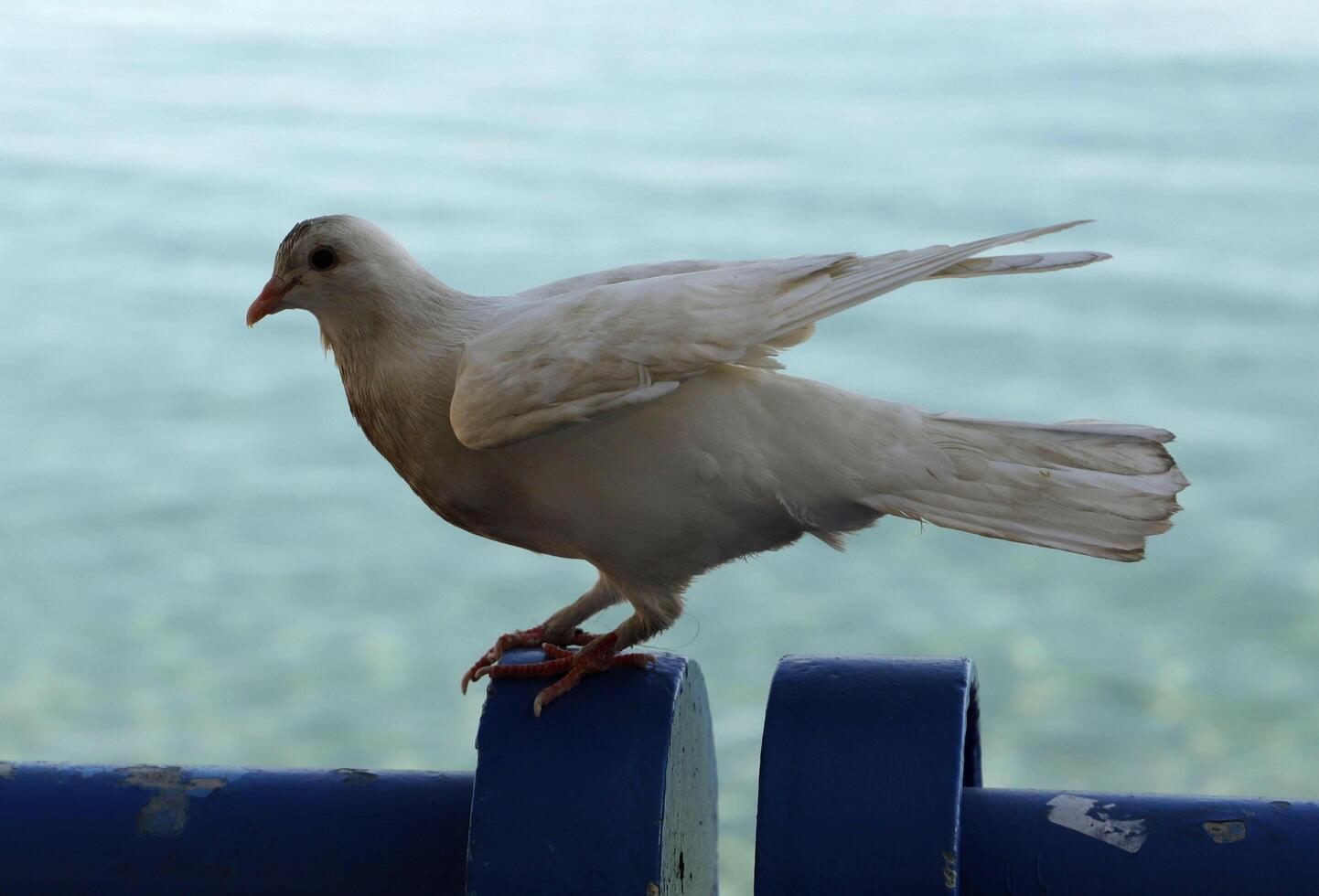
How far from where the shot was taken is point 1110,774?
418 cm

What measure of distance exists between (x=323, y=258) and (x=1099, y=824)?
1.14 metres

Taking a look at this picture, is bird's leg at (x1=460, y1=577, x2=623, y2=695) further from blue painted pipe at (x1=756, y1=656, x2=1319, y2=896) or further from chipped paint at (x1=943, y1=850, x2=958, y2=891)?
chipped paint at (x1=943, y1=850, x2=958, y2=891)

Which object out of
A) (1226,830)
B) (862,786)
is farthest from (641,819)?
(1226,830)

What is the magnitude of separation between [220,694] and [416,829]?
10.8 feet

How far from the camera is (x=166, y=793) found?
62.2 inches

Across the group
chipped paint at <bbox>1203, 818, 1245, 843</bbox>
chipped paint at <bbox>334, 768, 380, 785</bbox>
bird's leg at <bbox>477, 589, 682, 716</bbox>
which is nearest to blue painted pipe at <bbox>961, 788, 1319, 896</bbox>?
chipped paint at <bbox>1203, 818, 1245, 843</bbox>

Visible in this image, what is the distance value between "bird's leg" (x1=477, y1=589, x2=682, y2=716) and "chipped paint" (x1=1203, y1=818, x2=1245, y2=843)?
62cm

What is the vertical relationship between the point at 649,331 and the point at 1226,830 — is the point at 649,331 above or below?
above

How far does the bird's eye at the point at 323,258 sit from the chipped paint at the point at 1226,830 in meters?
1.20

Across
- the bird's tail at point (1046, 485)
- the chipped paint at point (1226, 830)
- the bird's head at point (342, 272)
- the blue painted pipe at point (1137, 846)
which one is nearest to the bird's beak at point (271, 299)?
the bird's head at point (342, 272)

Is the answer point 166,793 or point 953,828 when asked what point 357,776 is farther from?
point 953,828

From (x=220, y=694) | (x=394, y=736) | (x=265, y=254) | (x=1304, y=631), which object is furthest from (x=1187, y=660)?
(x=265, y=254)

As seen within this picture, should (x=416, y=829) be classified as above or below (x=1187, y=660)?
below

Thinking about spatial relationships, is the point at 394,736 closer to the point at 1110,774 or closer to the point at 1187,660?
the point at 1110,774
